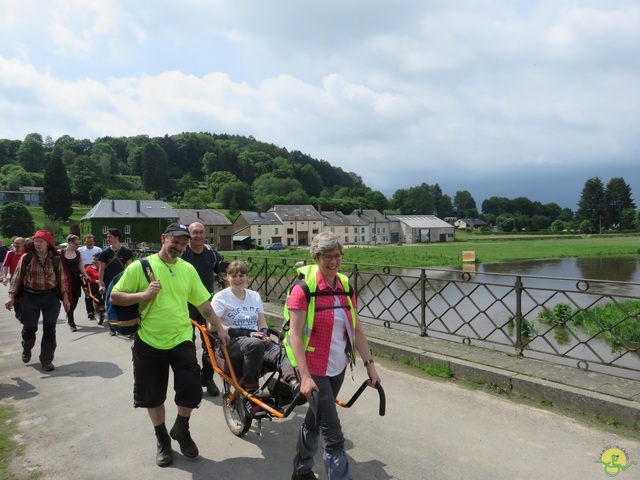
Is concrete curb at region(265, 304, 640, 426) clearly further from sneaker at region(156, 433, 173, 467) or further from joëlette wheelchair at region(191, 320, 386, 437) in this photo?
sneaker at region(156, 433, 173, 467)

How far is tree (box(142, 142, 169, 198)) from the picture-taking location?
Result: 422ft

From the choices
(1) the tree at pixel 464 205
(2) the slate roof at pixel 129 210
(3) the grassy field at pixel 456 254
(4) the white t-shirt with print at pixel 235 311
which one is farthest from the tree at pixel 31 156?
(4) the white t-shirt with print at pixel 235 311

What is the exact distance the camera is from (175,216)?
233 ft

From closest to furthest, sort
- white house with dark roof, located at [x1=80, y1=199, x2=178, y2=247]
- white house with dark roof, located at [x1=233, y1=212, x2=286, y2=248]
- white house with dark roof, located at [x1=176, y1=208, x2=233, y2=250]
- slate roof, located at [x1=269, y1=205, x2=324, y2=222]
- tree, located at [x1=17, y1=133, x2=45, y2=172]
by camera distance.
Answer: white house with dark roof, located at [x1=80, y1=199, x2=178, y2=247] < white house with dark roof, located at [x1=176, y1=208, x2=233, y2=250] < white house with dark roof, located at [x1=233, y1=212, x2=286, y2=248] < slate roof, located at [x1=269, y1=205, x2=324, y2=222] < tree, located at [x1=17, y1=133, x2=45, y2=172]

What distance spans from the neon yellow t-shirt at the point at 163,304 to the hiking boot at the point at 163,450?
674 mm

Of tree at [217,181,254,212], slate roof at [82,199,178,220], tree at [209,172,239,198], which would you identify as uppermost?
tree at [209,172,239,198]

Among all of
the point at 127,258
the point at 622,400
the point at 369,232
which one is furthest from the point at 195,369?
the point at 369,232

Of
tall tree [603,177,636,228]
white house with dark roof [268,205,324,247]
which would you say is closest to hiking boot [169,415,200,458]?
white house with dark roof [268,205,324,247]

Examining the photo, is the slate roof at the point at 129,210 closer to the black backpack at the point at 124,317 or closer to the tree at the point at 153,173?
the tree at the point at 153,173

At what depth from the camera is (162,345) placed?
3.48 meters

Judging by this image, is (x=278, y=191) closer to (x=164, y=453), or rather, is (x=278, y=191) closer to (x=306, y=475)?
(x=164, y=453)

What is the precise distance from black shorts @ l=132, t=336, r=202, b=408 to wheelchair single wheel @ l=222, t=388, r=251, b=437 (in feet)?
1.36

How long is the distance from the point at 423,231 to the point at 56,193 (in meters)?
72.1

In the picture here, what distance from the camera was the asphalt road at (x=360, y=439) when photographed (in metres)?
3.35
